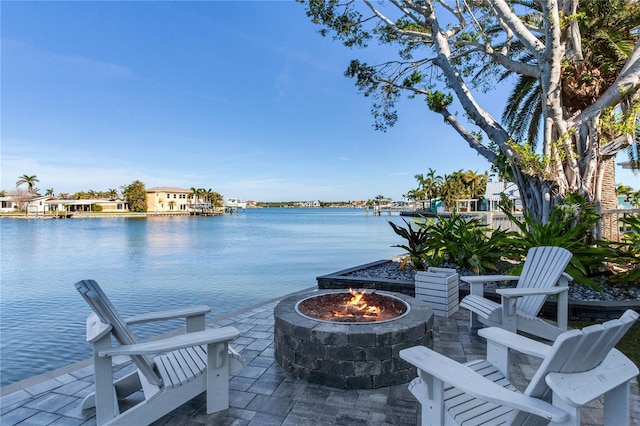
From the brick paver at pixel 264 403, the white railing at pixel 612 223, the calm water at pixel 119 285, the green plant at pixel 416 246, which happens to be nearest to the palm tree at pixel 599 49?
the white railing at pixel 612 223

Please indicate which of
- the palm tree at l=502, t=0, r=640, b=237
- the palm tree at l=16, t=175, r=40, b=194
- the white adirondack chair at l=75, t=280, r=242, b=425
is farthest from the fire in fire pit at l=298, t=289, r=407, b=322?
the palm tree at l=16, t=175, r=40, b=194

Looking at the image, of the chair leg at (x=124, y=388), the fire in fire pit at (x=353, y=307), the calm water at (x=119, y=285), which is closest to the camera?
the chair leg at (x=124, y=388)

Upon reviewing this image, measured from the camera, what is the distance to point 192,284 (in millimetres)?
8641

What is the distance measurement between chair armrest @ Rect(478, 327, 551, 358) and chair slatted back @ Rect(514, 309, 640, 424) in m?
0.29

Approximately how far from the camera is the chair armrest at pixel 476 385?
1.25 metres

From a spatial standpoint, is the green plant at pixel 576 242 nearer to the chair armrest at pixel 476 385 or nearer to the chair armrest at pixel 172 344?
the chair armrest at pixel 476 385

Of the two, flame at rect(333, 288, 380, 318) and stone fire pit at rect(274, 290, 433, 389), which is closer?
stone fire pit at rect(274, 290, 433, 389)

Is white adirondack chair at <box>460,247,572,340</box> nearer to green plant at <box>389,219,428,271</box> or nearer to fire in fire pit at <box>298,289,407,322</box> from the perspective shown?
fire in fire pit at <box>298,289,407,322</box>

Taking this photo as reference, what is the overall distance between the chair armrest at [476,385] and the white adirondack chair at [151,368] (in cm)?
111

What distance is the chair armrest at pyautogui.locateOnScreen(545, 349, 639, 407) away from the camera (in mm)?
1205

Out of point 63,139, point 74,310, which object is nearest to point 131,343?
point 74,310

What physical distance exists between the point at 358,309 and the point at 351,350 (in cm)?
65

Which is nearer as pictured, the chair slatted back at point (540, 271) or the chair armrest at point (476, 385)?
the chair armrest at point (476, 385)

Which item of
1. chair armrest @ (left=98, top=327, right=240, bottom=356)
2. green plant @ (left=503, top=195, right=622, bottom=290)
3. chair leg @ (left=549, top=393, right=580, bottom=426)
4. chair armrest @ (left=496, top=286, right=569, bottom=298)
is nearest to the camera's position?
chair leg @ (left=549, top=393, right=580, bottom=426)
